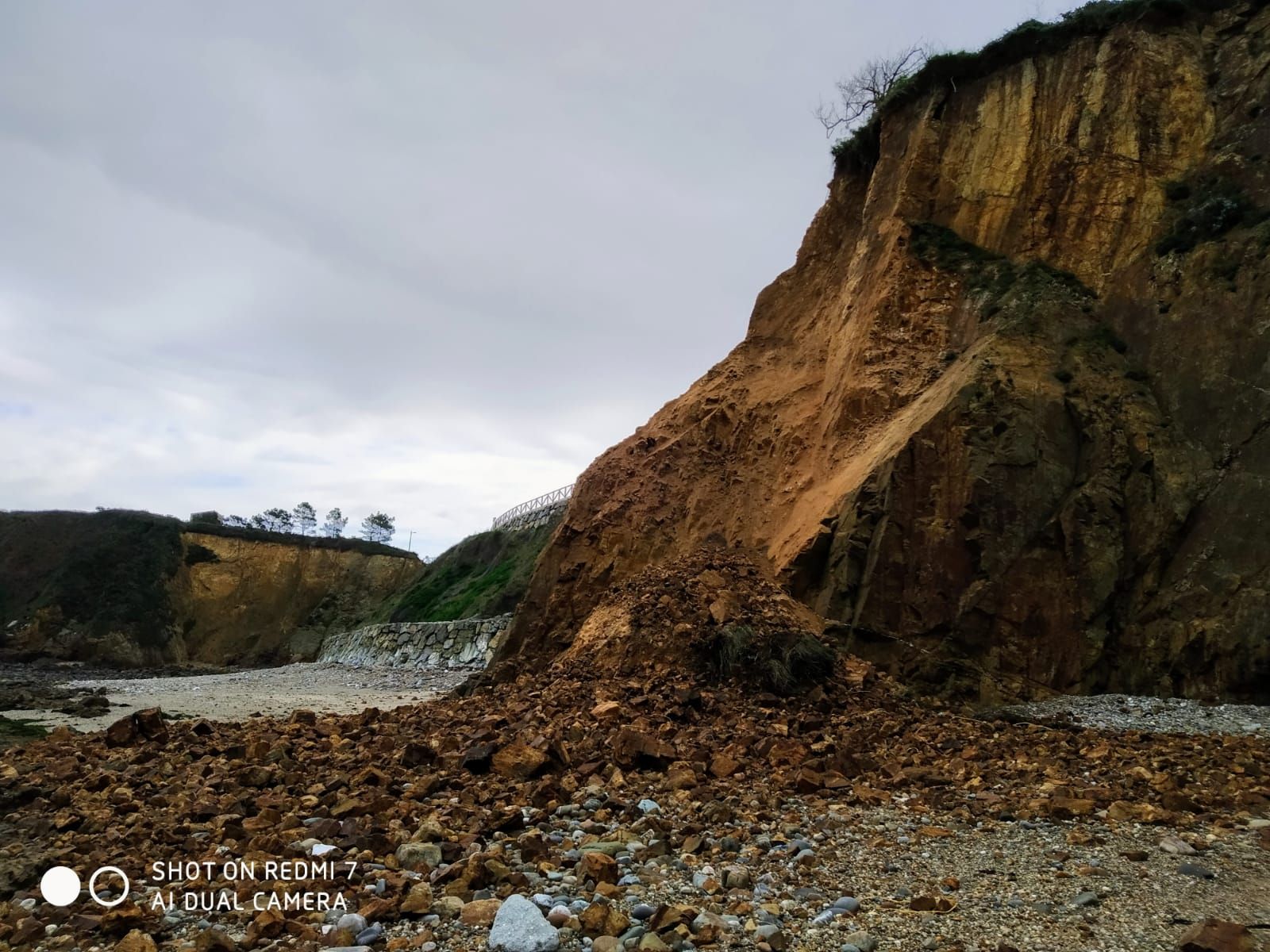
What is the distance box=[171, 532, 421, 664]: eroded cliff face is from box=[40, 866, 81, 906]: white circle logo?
45.1 metres

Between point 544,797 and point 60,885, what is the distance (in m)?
3.02

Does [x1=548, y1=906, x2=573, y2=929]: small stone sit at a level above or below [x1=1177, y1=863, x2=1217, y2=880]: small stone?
below

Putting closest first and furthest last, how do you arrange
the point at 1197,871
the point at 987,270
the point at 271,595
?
the point at 1197,871 → the point at 987,270 → the point at 271,595

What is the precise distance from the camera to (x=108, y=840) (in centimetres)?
527

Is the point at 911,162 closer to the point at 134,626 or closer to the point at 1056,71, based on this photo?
the point at 1056,71

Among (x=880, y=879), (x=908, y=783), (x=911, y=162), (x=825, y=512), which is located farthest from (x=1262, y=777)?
(x=911, y=162)

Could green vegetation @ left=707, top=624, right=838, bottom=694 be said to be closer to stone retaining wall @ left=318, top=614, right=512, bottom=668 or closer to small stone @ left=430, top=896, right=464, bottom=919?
small stone @ left=430, top=896, right=464, bottom=919

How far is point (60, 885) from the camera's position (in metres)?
Result: 4.59

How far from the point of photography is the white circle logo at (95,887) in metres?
4.36

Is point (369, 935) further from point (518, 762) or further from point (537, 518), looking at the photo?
point (537, 518)

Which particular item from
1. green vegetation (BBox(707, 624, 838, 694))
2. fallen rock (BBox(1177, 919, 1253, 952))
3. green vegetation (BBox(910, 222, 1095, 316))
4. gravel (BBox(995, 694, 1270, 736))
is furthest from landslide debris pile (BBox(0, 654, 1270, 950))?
green vegetation (BBox(910, 222, 1095, 316))

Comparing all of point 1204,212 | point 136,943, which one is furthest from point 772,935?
point 1204,212

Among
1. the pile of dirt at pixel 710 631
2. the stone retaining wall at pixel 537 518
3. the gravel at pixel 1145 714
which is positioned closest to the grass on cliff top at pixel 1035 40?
the pile of dirt at pixel 710 631

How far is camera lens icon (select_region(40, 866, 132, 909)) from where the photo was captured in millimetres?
4422
